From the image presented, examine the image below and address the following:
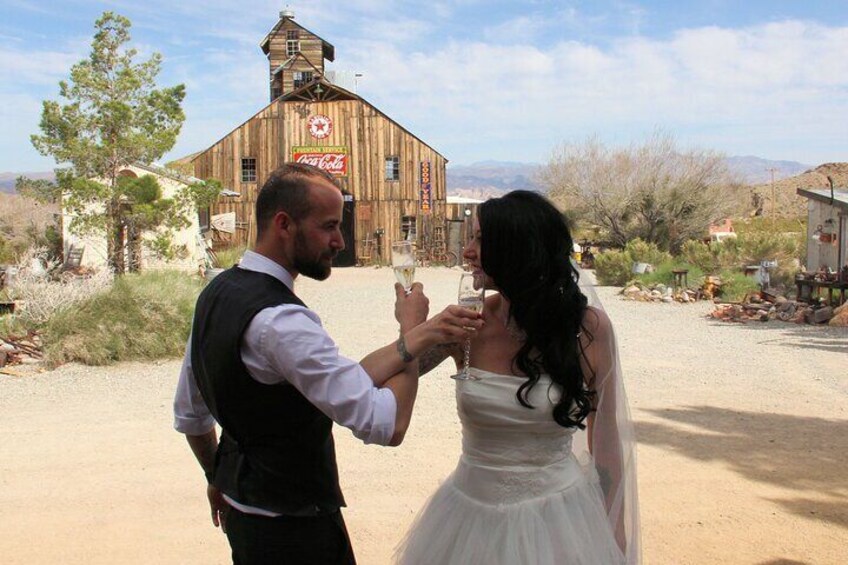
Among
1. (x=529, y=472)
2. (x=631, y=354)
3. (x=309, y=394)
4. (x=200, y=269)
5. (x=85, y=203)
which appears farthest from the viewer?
(x=200, y=269)

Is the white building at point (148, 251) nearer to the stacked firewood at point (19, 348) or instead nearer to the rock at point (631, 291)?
the stacked firewood at point (19, 348)

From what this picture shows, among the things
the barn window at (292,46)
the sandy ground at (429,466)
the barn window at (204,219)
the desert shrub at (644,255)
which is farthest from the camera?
the barn window at (292,46)

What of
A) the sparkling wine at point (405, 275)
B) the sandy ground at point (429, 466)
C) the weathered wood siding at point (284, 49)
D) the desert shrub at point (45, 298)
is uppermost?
the weathered wood siding at point (284, 49)

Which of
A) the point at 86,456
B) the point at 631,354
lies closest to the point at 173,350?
the point at 86,456

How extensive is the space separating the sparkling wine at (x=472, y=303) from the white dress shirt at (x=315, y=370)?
1.05 feet

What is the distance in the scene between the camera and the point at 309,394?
210 cm

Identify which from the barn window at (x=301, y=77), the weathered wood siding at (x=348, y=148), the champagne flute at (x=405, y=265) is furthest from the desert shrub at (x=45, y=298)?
the barn window at (x=301, y=77)

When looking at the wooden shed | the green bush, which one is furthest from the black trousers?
the wooden shed

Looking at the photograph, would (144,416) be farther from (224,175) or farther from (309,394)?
(224,175)

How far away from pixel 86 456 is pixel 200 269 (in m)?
14.8

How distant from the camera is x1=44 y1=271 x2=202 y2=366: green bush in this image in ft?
35.7

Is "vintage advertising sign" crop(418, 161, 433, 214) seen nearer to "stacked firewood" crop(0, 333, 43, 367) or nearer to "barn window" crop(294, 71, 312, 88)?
"barn window" crop(294, 71, 312, 88)

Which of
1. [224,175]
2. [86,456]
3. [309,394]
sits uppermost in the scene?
[224,175]

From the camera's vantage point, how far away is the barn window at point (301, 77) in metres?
38.6
